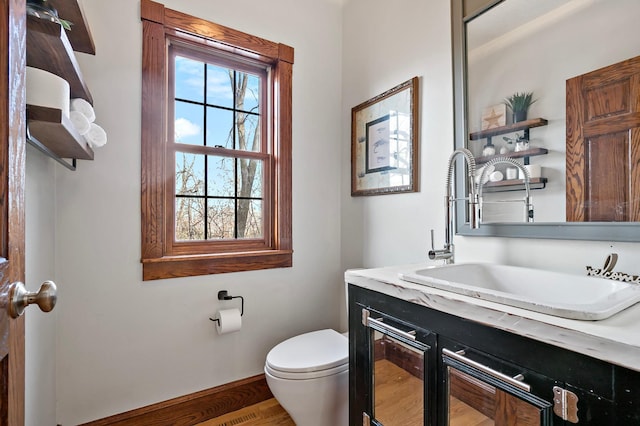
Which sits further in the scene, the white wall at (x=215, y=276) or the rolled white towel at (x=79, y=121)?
the white wall at (x=215, y=276)

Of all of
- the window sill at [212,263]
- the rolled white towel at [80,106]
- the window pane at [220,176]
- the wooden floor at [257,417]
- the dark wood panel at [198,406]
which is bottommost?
the wooden floor at [257,417]

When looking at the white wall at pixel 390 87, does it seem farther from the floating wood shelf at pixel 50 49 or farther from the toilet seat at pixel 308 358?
the floating wood shelf at pixel 50 49

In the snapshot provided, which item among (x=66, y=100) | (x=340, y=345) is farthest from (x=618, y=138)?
(x=66, y=100)

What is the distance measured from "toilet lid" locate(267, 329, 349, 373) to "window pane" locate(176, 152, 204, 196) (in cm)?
98

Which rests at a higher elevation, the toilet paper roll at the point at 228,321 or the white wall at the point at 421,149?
the white wall at the point at 421,149

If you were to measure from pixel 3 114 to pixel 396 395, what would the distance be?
119cm

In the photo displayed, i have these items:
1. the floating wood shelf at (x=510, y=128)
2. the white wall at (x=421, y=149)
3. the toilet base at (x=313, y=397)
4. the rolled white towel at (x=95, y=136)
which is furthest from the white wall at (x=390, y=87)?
the rolled white towel at (x=95, y=136)

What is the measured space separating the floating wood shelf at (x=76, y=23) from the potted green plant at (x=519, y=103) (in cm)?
161

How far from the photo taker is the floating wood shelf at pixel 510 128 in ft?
3.83

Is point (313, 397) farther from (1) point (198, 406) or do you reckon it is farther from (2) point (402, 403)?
(1) point (198, 406)

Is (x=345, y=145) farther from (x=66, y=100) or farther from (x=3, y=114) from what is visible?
(x=3, y=114)

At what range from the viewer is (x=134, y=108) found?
1557mm

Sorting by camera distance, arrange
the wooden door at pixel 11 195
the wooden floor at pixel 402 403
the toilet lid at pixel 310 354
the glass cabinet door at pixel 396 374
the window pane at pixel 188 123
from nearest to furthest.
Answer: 1. the wooden door at pixel 11 195
2. the wooden floor at pixel 402 403
3. the glass cabinet door at pixel 396 374
4. the toilet lid at pixel 310 354
5. the window pane at pixel 188 123

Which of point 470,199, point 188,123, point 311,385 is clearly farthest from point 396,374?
point 188,123
